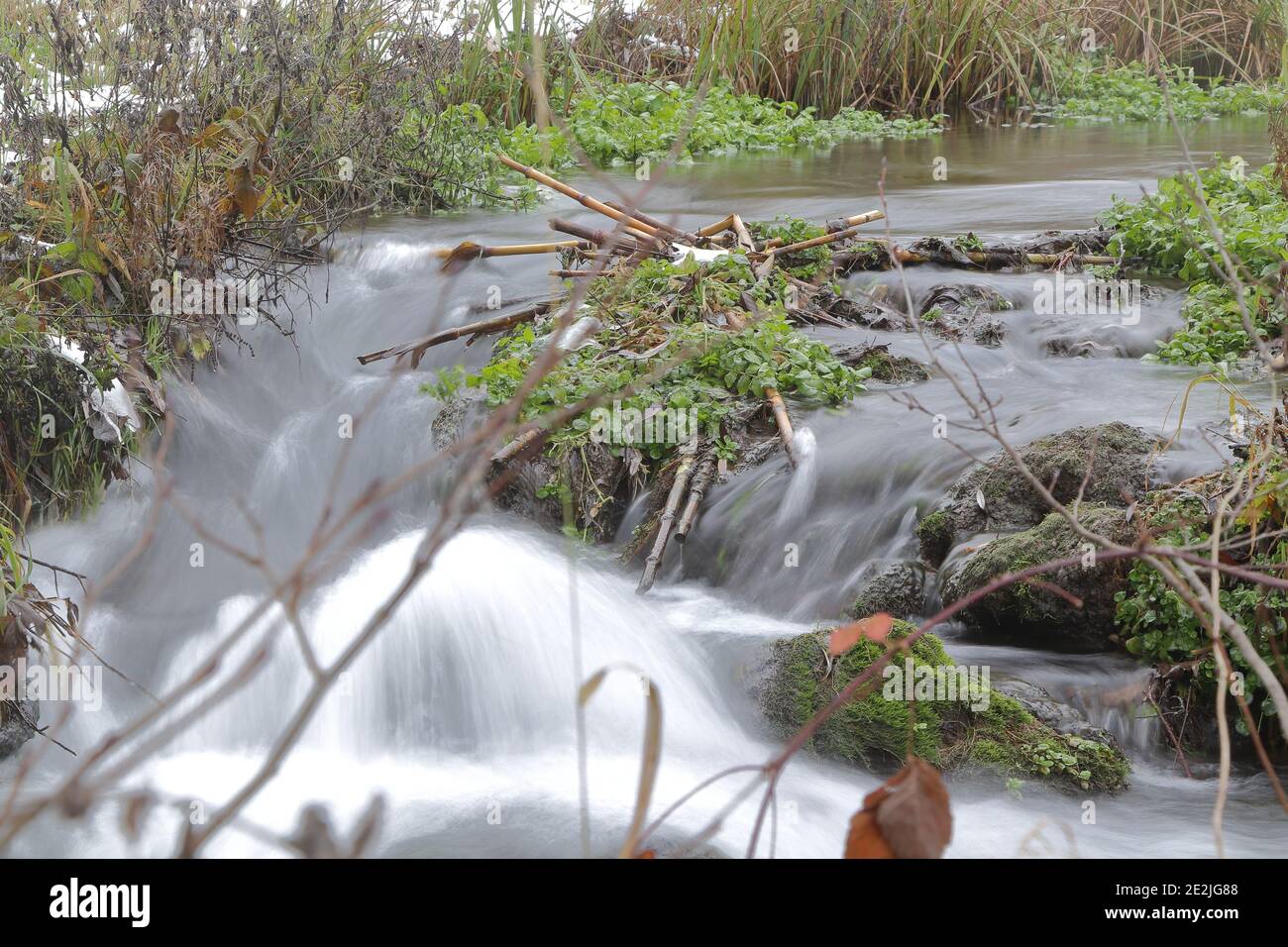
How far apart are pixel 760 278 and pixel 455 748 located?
3.28 meters

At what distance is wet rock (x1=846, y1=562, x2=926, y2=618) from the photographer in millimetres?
4477

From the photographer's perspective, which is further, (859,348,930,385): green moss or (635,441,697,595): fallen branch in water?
Answer: (859,348,930,385): green moss

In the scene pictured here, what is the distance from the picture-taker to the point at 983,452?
5.00m

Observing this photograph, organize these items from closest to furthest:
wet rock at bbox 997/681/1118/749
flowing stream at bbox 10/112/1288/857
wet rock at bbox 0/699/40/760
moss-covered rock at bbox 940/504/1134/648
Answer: flowing stream at bbox 10/112/1288/857, wet rock at bbox 997/681/1118/749, wet rock at bbox 0/699/40/760, moss-covered rock at bbox 940/504/1134/648

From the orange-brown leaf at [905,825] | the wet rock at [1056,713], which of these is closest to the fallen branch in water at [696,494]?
the wet rock at [1056,713]

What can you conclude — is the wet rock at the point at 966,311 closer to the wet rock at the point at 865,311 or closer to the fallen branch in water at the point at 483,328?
the wet rock at the point at 865,311

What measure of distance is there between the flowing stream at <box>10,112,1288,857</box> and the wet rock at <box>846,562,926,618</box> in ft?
0.43

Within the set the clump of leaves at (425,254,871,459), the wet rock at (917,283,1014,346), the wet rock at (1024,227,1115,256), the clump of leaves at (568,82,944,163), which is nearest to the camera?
the clump of leaves at (425,254,871,459)

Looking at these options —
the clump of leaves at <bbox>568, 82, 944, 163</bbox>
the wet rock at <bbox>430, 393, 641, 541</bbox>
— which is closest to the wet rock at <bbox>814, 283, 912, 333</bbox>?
the wet rock at <bbox>430, 393, 641, 541</bbox>

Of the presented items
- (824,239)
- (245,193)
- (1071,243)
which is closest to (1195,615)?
(824,239)

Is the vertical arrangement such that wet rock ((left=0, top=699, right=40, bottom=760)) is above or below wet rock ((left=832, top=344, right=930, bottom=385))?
below

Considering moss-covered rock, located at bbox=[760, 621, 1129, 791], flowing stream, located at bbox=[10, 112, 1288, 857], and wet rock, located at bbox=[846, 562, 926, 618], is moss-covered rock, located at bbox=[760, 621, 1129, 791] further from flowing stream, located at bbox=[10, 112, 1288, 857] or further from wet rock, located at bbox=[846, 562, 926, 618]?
wet rock, located at bbox=[846, 562, 926, 618]

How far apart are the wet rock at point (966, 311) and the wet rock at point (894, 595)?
2322mm
